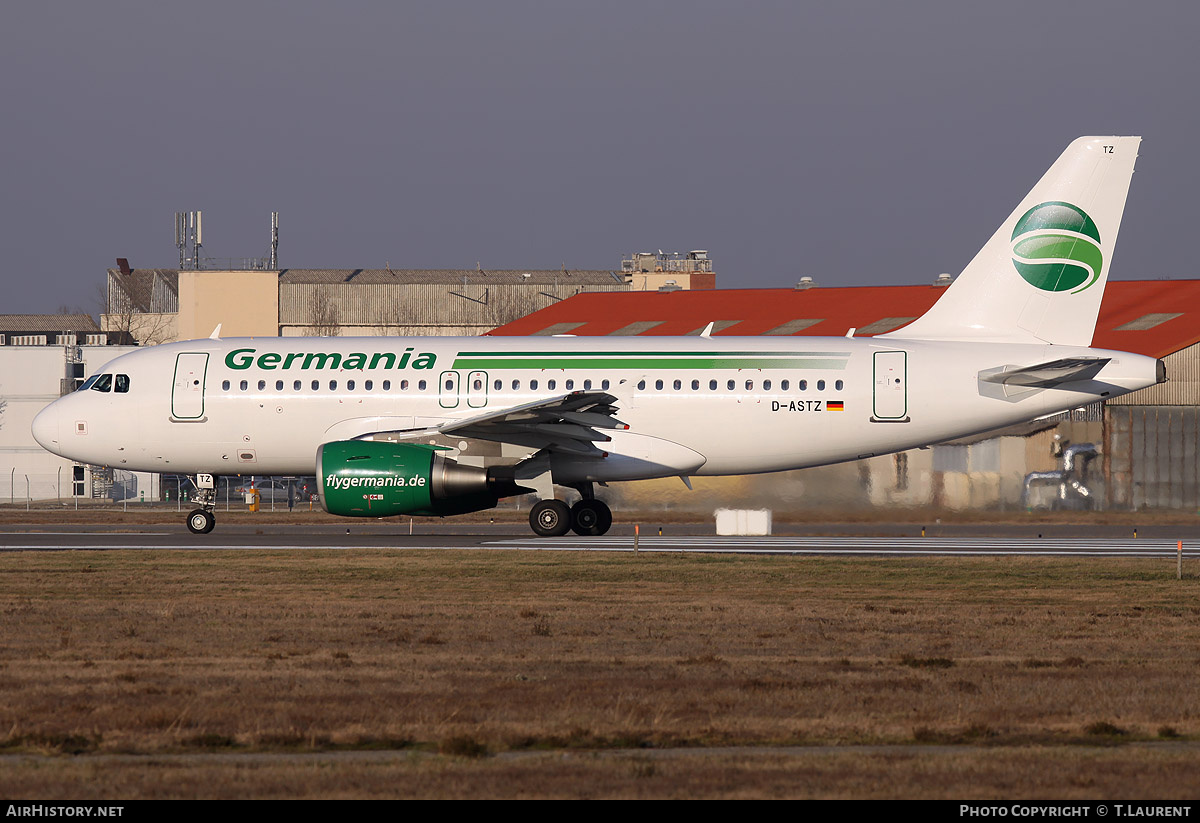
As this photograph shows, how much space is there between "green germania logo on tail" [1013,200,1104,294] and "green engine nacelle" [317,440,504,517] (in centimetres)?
1199

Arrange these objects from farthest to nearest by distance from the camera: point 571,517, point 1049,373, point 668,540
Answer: point 571,517 < point 668,540 < point 1049,373

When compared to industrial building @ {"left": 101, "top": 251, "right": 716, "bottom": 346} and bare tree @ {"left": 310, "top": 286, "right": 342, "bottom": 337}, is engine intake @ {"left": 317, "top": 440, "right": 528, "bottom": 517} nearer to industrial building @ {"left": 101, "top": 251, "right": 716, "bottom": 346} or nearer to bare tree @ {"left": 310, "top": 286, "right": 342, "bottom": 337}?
industrial building @ {"left": 101, "top": 251, "right": 716, "bottom": 346}

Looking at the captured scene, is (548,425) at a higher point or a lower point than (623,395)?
lower

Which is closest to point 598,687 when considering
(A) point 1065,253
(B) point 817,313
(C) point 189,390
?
(A) point 1065,253

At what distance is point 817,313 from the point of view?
193 feet

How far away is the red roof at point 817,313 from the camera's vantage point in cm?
4703

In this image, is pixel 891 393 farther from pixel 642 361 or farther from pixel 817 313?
pixel 817 313

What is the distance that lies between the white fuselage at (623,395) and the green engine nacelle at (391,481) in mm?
1541

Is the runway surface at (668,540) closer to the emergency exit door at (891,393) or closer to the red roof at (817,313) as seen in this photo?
the emergency exit door at (891,393)

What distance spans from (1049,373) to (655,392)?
25.4ft

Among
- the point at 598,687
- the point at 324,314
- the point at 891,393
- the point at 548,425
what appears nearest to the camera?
the point at 598,687

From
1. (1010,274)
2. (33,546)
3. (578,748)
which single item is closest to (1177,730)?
(578,748)

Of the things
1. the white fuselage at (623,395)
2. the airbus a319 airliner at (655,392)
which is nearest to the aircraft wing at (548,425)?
the airbus a319 airliner at (655,392)
